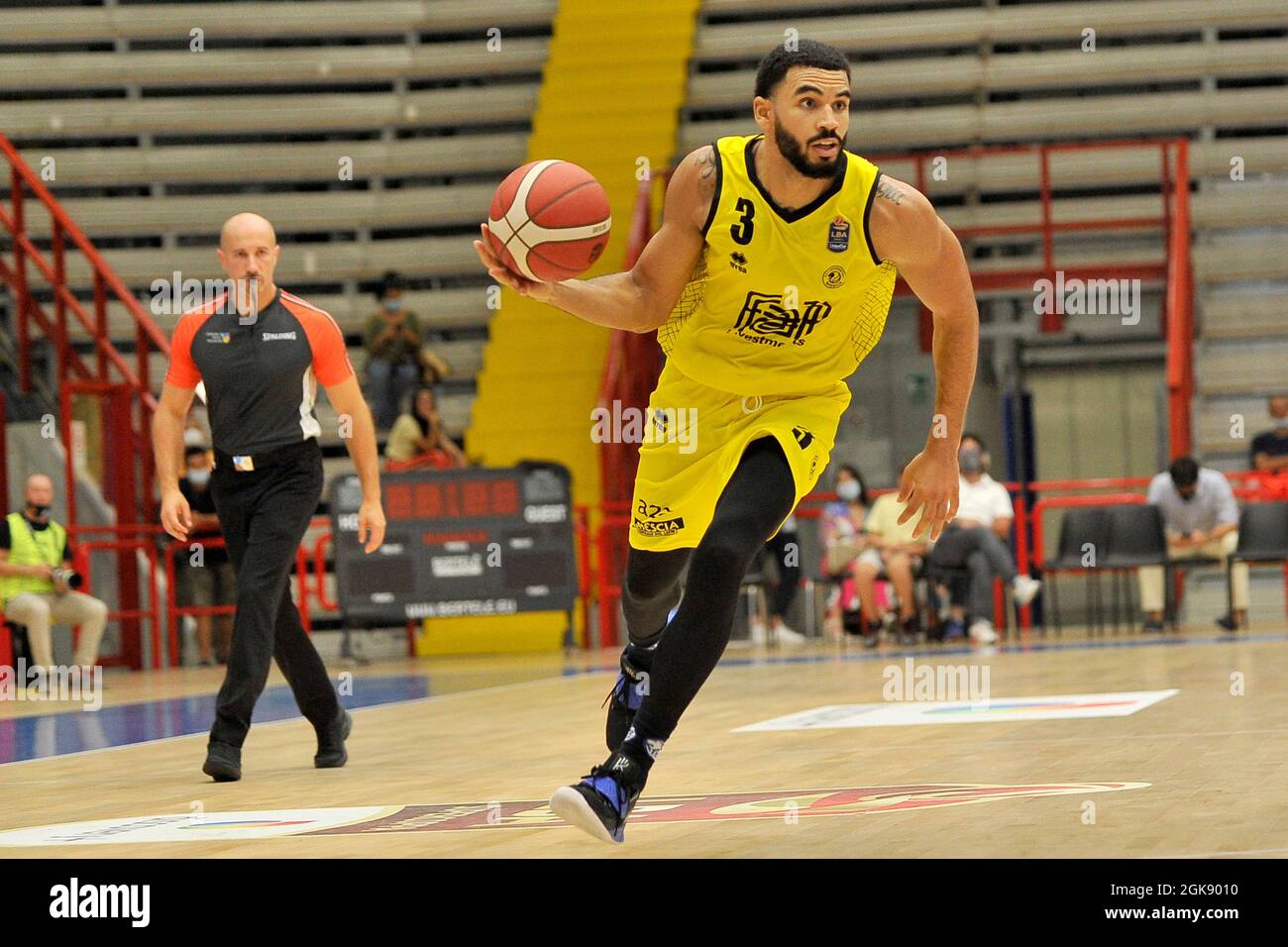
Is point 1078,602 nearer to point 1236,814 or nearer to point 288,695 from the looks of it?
point 288,695

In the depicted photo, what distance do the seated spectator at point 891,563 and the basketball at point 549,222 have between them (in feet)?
29.2

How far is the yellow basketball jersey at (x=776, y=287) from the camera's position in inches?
185

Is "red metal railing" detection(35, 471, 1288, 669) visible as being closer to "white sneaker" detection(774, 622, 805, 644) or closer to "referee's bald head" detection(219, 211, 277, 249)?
"white sneaker" detection(774, 622, 805, 644)

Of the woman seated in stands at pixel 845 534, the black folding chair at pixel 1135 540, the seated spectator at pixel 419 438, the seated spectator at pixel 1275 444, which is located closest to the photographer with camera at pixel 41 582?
the seated spectator at pixel 419 438

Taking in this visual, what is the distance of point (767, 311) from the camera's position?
15.7 ft

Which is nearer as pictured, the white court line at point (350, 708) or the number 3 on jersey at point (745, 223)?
the number 3 on jersey at point (745, 223)

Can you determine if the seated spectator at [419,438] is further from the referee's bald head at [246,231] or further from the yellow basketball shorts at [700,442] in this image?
the yellow basketball shorts at [700,442]

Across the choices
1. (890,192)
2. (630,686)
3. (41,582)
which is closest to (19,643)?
(41,582)

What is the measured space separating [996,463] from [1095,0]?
4148mm

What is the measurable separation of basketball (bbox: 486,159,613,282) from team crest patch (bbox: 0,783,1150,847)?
1.35m

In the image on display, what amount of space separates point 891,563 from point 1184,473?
2136 mm

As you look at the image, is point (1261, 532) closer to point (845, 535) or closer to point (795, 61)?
point (845, 535)

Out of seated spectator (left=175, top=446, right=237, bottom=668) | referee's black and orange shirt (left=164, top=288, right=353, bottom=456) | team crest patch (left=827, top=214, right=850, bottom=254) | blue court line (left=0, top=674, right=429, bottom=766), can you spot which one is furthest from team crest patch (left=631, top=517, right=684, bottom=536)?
seated spectator (left=175, top=446, right=237, bottom=668)

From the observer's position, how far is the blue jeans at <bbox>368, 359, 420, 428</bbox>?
14.8 metres
